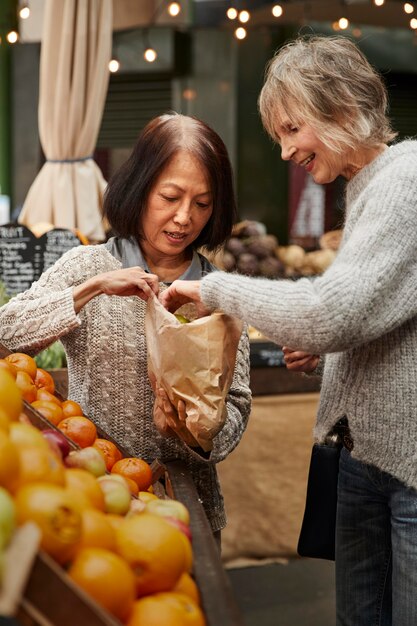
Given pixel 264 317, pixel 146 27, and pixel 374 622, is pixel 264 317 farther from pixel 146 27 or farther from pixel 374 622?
pixel 146 27

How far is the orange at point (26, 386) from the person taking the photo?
1883 mm

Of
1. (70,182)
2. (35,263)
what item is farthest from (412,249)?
(70,182)

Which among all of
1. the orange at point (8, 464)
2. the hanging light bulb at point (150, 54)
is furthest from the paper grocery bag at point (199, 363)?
the hanging light bulb at point (150, 54)

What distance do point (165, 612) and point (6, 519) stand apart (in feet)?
0.85

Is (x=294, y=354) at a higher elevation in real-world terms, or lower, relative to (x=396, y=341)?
lower

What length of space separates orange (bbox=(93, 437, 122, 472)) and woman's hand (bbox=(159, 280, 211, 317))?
1.21 feet

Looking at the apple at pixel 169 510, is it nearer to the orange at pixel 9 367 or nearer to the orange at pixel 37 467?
the orange at pixel 37 467

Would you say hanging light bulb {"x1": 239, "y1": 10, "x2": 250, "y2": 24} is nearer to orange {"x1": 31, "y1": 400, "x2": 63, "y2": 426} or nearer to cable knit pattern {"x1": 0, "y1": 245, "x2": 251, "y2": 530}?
cable knit pattern {"x1": 0, "y1": 245, "x2": 251, "y2": 530}

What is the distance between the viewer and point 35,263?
13.2ft

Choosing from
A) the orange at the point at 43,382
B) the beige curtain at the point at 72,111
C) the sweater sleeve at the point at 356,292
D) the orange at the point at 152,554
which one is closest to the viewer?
the orange at the point at 152,554

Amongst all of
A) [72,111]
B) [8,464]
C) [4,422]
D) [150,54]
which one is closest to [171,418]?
[4,422]

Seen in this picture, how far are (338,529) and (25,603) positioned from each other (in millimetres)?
1505

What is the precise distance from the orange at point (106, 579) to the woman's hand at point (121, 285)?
40.6 inches

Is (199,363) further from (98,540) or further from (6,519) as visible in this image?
(6,519)
